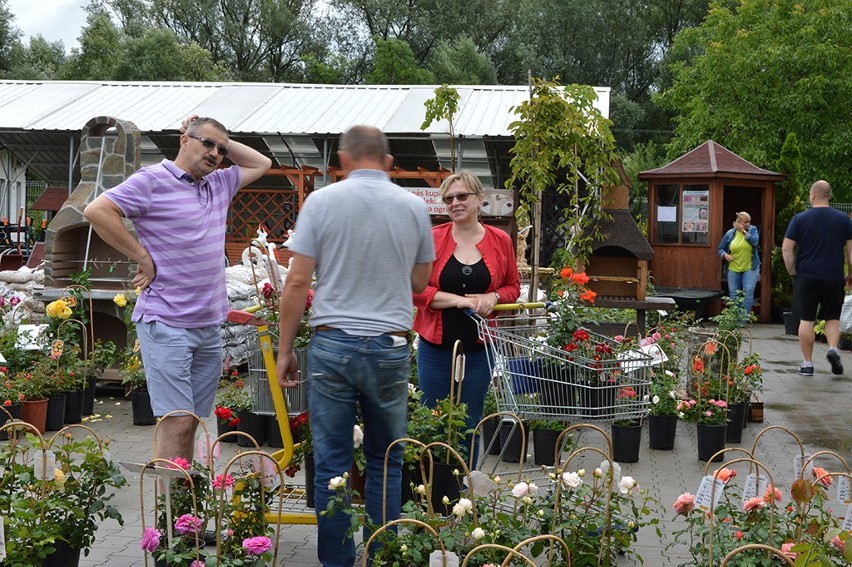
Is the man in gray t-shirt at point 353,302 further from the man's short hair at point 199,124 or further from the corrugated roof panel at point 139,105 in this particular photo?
the corrugated roof panel at point 139,105

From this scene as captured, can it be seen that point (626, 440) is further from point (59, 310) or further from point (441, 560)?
point (59, 310)

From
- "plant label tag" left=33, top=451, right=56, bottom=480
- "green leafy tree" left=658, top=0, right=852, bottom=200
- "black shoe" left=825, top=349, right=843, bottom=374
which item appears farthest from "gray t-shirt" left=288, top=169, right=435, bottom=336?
"green leafy tree" left=658, top=0, right=852, bottom=200

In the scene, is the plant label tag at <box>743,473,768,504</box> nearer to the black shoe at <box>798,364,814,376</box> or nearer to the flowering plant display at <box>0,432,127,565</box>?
the flowering plant display at <box>0,432,127,565</box>

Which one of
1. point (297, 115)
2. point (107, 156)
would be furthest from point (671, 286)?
point (107, 156)

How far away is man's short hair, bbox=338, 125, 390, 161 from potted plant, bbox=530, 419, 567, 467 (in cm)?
339

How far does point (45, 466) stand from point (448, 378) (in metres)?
2.05

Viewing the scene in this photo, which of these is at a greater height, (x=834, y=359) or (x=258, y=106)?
(x=258, y=106)

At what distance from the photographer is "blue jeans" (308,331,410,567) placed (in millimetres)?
3850

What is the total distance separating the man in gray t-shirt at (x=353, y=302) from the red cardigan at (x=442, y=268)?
→ 1247 mm

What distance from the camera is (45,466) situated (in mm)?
4121

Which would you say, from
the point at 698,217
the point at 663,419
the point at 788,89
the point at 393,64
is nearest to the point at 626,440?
the point at 663,419

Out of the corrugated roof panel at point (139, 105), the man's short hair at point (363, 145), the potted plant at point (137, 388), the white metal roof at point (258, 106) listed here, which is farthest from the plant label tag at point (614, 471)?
the corrugated roof panel at point (139, 105)

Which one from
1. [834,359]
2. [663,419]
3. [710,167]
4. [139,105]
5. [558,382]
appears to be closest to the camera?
[558,382]

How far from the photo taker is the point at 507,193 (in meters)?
13.2
